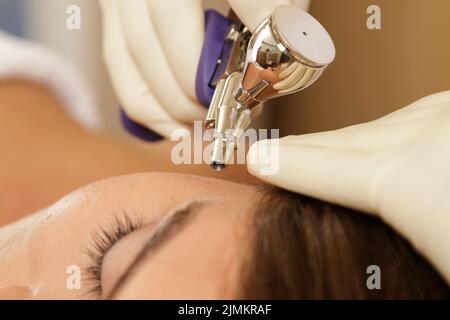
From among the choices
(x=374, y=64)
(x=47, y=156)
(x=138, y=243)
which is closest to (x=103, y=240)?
(x=138, y=243)

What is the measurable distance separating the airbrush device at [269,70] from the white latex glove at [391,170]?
0.05 m

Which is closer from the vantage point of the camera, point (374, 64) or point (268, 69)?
point (268, 69)

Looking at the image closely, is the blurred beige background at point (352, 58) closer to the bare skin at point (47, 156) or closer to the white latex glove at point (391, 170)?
the bare skin at point (47, 156)

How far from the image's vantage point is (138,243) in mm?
443

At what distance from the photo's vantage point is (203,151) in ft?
2.69

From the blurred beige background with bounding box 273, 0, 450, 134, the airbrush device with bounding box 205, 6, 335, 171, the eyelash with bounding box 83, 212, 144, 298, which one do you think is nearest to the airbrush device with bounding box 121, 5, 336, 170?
the airbrush device with bounding box 205, 6, 335, 171

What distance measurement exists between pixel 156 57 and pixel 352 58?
0.30 metres

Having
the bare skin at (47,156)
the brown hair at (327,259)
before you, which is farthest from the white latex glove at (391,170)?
the bare skin at (47,156)

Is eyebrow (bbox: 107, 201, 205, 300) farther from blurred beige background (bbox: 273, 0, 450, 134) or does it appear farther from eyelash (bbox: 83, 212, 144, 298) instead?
blurred beige background (bbox: 273, 0, 450, 134)

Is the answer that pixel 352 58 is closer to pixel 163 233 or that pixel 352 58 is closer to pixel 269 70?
pixel 269 70

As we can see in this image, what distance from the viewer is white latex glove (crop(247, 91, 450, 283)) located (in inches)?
15.8

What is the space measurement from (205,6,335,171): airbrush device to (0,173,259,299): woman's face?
6 cm

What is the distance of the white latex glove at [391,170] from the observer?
0.40 m
